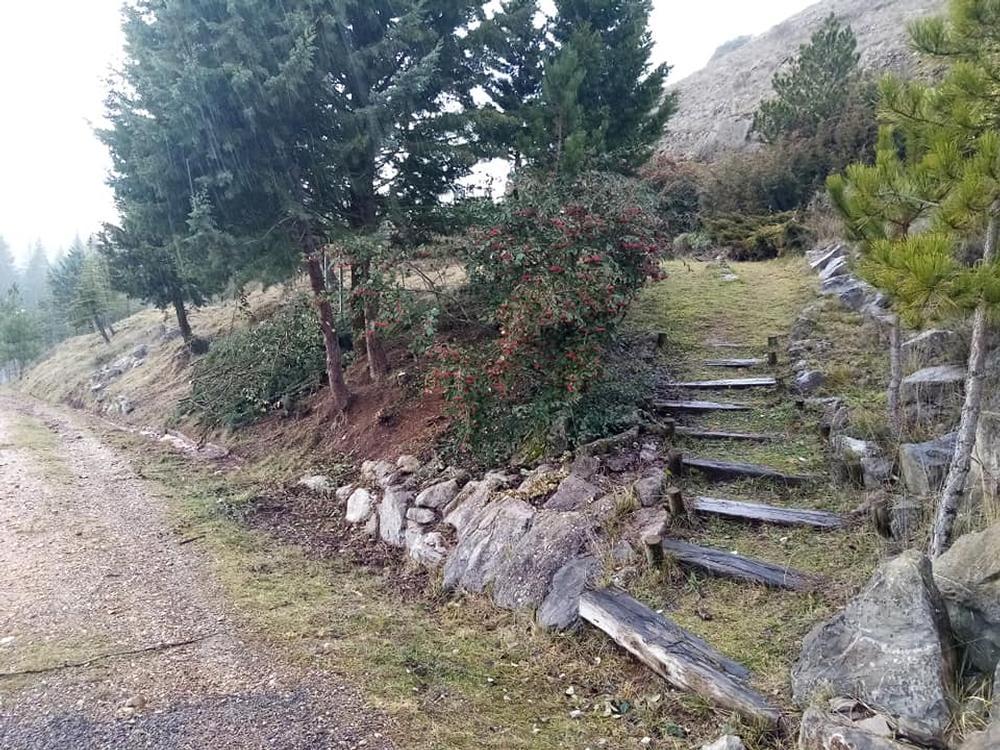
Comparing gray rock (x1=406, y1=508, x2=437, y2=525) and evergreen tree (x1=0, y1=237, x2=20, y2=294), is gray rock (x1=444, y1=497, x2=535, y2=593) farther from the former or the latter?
evergreen tree (x1=0, y1=237, x2=20, y2=294)

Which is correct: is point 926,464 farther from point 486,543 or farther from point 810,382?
point 486,543

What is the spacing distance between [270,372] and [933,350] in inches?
387

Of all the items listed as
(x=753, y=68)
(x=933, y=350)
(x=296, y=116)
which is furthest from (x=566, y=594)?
(x=753, y=68)

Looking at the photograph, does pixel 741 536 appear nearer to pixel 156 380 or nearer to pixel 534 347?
pixel 534 347

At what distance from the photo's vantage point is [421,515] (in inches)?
236

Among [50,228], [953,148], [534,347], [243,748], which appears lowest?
[243,748]

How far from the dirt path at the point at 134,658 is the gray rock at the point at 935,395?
14.8ft

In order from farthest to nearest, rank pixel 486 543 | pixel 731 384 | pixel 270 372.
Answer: pixel 270 372
pixel 731 384
pixel 486 543

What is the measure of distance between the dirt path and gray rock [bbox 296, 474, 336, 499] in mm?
1631

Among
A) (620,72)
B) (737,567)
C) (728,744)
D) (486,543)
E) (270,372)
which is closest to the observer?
(728,744)

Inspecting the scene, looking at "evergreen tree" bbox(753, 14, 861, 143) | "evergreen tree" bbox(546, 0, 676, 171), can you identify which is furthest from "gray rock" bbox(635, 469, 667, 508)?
"evergreen tree" bbox(753, 14, 861, 143)

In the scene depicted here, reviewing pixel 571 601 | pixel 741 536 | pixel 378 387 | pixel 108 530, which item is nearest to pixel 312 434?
pixel 378 387

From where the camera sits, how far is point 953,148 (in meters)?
2.91

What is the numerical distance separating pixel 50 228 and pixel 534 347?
9711 inches
